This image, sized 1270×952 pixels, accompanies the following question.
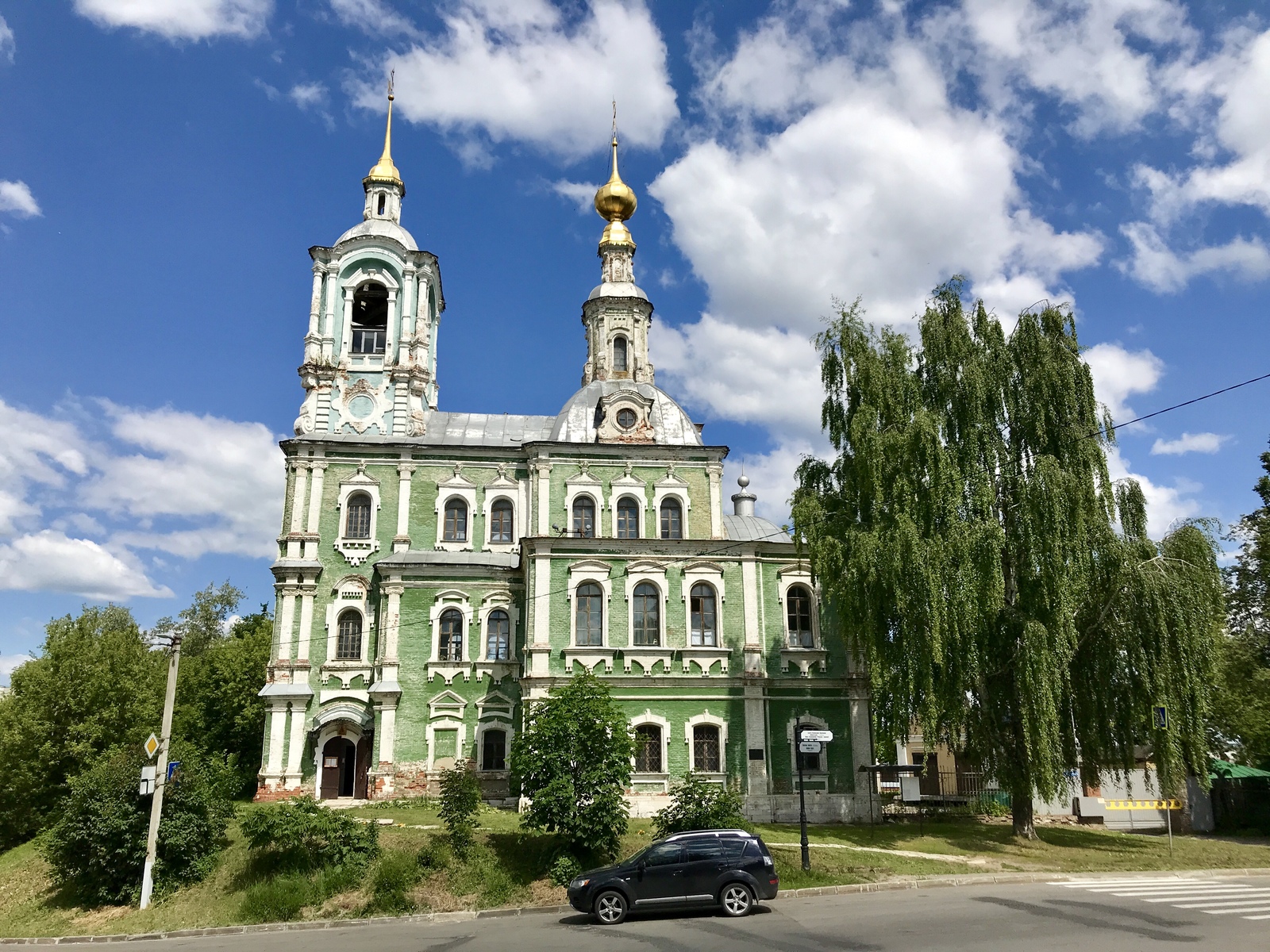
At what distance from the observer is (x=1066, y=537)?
22547mm

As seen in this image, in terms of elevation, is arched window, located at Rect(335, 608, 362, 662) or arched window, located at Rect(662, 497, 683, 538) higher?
arched window, located at Rect(662, 497, 683, 538)

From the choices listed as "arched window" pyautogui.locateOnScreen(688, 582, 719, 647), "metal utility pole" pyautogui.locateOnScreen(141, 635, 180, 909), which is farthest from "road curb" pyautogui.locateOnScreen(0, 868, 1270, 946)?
"arched window" pyautogui.locateOnScreen(688, 582, 719, 647)

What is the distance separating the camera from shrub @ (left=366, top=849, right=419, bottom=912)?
1817 cm

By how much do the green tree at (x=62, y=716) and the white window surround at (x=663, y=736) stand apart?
56.0ft

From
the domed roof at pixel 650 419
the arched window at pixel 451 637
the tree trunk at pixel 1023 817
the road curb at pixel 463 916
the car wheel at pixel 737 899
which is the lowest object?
the road curb at pixel 463 916

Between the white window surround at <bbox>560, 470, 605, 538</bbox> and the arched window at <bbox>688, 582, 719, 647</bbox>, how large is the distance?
499 centimetres

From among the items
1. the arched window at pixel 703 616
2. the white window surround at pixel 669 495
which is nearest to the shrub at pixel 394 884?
the arched window at pixel 703 616

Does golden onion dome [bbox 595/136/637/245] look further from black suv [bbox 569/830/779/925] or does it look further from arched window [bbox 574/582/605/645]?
black suv [bbox 569/830/779/925]

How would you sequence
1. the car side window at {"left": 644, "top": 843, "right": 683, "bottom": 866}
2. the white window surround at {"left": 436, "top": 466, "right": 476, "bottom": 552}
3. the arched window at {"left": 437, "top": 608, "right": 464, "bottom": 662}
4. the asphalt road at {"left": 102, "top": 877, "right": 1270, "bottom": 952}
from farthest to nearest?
the white window surround at {"left": 436, "top": 466, "right": 476, "bottom": 552} → the arched window at {"left": 437, "top": 608, "right": 464, "bottom": 662} → the car side window at {"left": 644, "top": 843, "right": 683, "bottom": 866} → the asphalt road at {"left": 102, "top": 877, "right": 1270, "bottom": 952}

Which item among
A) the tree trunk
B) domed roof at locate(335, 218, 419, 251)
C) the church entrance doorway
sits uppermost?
domed roof at locate(335, 218, 419, 251)

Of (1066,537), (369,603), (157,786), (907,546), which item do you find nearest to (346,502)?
(369,603)

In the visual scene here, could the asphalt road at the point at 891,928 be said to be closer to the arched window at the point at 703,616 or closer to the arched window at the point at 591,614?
the arched window at the point at 703,616

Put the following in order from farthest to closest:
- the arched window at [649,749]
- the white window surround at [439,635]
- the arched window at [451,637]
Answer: the arched window at [451,637] → the white window surround at [439,635] → the arched window at [649,749]

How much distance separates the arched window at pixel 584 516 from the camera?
106 ft
